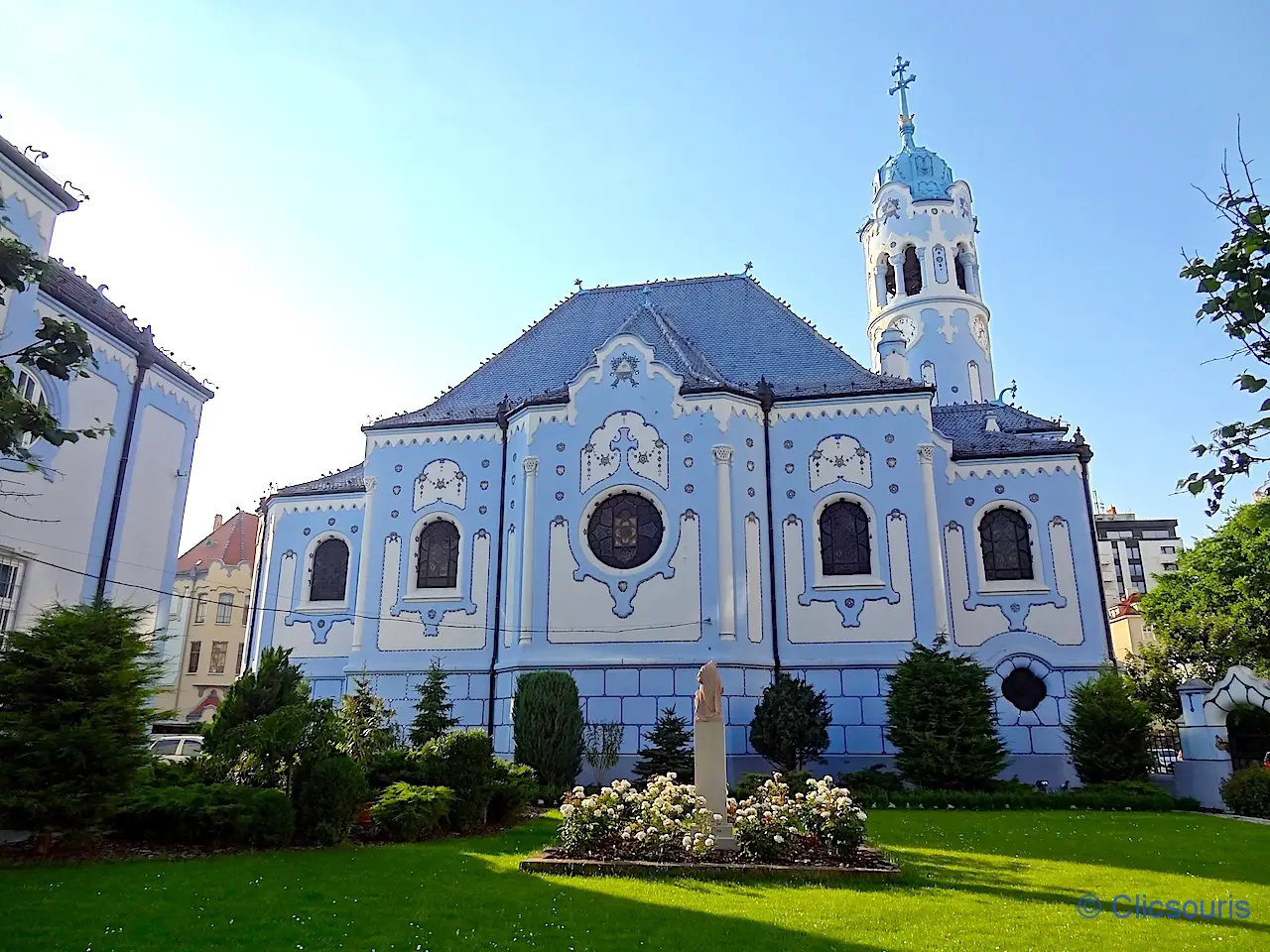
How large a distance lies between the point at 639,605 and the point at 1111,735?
11.7 meters

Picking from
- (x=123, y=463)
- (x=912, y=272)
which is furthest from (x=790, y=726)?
(x=912, y=272)

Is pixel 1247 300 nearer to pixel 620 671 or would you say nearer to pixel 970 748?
pixel 970 748

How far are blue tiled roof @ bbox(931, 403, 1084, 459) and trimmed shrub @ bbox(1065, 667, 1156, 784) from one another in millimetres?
6931

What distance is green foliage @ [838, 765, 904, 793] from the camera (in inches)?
788

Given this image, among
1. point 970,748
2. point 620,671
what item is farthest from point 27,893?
point 970,748

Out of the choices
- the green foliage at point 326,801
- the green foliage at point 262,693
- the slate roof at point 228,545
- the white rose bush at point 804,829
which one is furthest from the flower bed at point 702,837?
the slate roof at point 228,545

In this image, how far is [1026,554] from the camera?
977 inches

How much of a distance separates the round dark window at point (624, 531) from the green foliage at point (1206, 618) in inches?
662

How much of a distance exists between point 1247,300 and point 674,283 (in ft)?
86.6

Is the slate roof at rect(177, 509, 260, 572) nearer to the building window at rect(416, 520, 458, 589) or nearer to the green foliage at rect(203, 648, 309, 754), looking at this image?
the building window at rect(416, 520, 458, 589)

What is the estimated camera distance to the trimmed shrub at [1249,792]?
711 inches

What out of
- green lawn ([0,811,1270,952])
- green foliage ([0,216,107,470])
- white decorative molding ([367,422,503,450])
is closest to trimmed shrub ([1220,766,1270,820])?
green lawn ([0,811,1270,952])

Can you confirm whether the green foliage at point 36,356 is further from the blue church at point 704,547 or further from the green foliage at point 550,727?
the blue church at point 704,547

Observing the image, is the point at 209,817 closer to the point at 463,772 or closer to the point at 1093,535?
the point at 463,772
